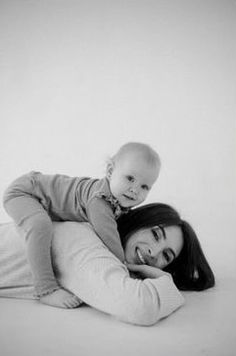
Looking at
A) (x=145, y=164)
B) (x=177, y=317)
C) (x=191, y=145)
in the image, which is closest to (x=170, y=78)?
(x=191, y=145)

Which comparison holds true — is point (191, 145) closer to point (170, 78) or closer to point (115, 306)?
point (170, 78)

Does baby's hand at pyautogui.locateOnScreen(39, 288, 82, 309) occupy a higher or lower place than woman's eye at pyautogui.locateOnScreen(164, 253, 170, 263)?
lower

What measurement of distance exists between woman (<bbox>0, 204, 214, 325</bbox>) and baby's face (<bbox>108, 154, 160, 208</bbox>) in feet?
0.53

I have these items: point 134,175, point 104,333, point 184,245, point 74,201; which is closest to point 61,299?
point 104,333

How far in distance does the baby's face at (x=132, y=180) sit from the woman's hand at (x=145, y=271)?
0.74 ft

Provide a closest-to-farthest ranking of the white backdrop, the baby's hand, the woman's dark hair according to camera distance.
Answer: the baby's hand → the woman's dark hair → the white backdrop

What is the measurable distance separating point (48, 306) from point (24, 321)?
5.4 inches

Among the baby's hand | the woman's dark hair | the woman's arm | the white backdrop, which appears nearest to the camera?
the woman's arm

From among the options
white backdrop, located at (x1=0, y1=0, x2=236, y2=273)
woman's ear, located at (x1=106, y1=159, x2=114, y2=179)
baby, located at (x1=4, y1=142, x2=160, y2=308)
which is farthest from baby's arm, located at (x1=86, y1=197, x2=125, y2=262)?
white backdrop, located at (x1=0, y1=0, x2=236, y2=273)

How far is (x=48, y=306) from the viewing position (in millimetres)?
1345

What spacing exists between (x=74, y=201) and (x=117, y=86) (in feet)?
5.37

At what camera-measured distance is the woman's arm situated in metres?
1.20

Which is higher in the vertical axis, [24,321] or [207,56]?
[207,56]

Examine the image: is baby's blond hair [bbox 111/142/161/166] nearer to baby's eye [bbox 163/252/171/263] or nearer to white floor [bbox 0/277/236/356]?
baby's eye [bbox 163/252/171/263]
